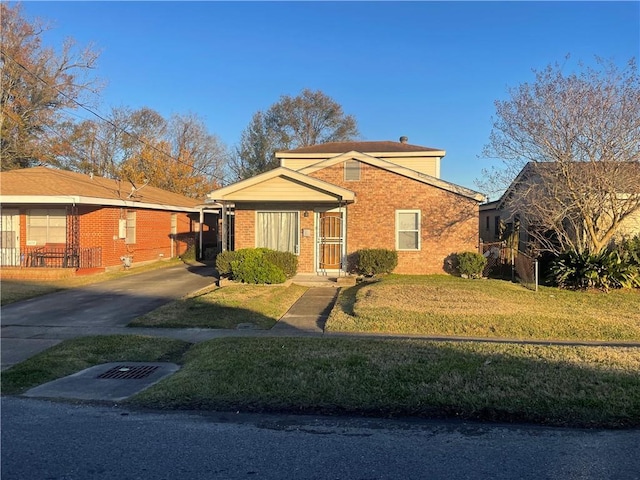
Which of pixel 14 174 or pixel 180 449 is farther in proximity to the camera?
pixel 14 174

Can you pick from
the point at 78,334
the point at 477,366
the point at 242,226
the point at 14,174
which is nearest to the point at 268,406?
the point at 477,366

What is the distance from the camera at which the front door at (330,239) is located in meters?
17.2

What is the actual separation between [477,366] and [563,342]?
323cm

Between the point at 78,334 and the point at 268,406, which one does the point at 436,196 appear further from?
the point at 268,406

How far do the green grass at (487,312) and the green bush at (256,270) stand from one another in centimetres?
211

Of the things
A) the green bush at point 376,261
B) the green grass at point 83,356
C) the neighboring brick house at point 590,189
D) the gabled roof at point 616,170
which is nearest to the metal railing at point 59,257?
the green bush at point 376,261

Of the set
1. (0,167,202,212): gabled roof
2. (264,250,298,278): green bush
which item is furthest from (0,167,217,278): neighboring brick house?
(264,250,298,278): green bush

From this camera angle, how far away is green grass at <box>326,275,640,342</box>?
925cm

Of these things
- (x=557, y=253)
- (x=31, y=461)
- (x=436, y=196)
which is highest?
(x=436, y=196)

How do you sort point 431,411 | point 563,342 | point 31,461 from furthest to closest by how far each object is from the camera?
point 563,342
point 431,411
point 31,461

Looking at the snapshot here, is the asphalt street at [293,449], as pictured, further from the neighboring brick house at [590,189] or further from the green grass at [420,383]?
the neighboring brick house at [590,189]

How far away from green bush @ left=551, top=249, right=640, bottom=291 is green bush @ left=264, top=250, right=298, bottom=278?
8.13 metres

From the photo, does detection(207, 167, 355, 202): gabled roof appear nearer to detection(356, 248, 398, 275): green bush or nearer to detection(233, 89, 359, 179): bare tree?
detection(356, 248, 398, 275): green bush

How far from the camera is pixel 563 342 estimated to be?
850 centimetres
